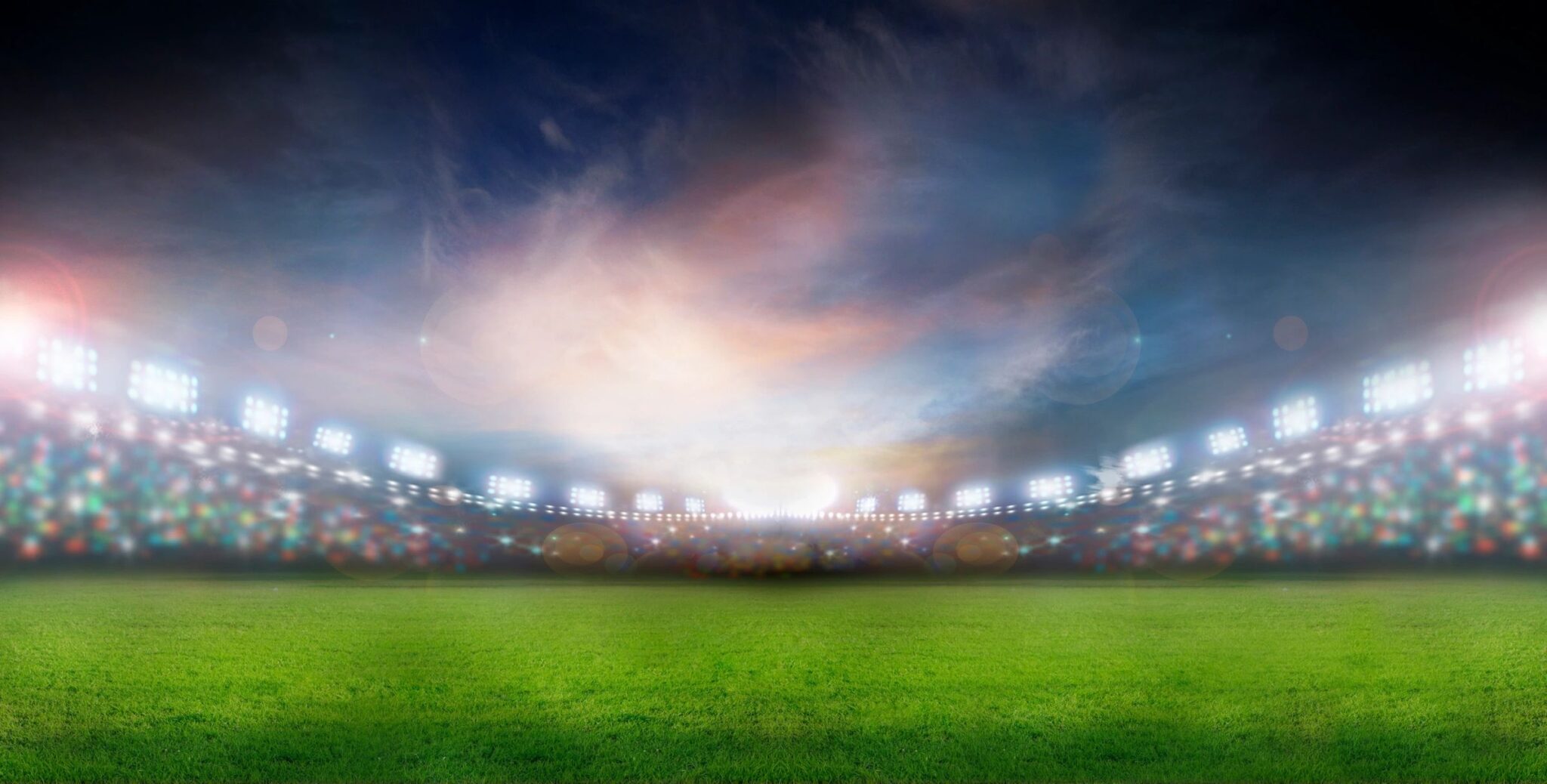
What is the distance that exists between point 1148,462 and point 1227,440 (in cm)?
644

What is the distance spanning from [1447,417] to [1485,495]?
673cm

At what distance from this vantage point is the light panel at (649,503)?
7650cm

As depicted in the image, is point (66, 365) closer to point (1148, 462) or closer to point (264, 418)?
point (264, 418)

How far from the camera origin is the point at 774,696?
29.8 ft

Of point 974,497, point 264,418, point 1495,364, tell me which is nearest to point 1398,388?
point 1495,364

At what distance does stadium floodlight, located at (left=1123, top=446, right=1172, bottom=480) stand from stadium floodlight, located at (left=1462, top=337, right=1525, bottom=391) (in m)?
20.9

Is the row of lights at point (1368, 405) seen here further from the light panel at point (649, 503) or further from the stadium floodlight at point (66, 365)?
the stadium floodlight at point (66, 365)

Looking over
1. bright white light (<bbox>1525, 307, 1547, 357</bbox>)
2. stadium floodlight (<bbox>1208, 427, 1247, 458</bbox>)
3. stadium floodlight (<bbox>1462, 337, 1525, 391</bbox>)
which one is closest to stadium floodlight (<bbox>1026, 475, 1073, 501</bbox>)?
stadium floodlight (<bbox>1208, 427, 1247, 458</bbox>)

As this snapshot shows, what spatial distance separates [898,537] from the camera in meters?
72.1

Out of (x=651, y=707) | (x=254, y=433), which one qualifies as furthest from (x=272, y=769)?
(x=254, y=433)

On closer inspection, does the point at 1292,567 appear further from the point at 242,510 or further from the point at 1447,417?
the point at 242,510

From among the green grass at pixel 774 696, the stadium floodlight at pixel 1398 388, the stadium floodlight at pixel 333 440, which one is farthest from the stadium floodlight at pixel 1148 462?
the stadium floodlight at pixel 333 440

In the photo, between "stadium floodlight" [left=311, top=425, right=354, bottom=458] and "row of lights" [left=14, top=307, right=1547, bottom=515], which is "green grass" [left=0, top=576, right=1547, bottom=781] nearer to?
"row of lights" [left=14, top=307, right=1547, bottom=515]

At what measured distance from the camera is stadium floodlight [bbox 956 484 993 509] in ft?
220
